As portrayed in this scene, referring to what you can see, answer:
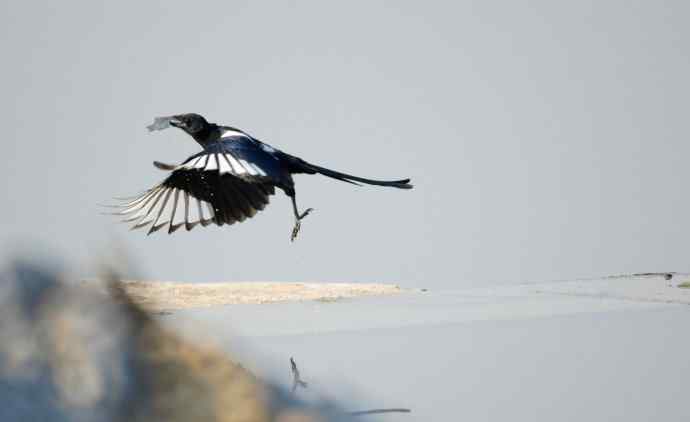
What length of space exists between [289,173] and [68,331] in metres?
2.16

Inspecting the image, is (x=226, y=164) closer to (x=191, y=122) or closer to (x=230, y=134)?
(x=230, y=134)

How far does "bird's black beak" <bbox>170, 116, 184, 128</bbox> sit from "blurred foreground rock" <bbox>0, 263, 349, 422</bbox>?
1.86 m

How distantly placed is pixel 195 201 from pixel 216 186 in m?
0.14

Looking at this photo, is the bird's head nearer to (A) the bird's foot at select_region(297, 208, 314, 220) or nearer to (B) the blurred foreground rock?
(A) the bird's foot at select_region(297, 208, 314, 220)

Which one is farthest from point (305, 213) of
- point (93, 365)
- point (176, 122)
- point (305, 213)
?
point (93, 365)

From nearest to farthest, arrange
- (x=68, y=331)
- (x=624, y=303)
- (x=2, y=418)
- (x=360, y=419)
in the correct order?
(x=2, y=418) < (x=68, y=331) < (x=360, y=419) < (x=624, y=303)

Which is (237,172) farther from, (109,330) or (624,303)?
(624,303)

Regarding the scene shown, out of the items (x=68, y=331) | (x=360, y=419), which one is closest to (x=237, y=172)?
(x=360, y=419)

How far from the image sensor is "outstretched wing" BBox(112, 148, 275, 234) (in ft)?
14.9

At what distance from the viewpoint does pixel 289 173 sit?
4.21 m

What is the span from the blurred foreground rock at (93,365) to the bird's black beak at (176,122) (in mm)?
1856

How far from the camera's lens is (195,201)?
4676 millimetres

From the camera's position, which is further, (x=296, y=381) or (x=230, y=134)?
(x=230, y=134)

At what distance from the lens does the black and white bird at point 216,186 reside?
13.1ft
